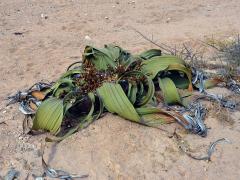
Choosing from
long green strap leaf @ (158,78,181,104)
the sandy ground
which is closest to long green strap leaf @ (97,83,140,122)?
the sandy ground

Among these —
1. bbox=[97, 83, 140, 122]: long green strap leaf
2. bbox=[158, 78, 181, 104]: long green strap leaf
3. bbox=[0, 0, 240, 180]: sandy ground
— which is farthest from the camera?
bbox=[158, 78, 181, 104]: long green strap leaf

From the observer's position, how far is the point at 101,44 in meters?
4.10

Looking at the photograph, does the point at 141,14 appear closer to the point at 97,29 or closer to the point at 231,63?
the point at 97,29

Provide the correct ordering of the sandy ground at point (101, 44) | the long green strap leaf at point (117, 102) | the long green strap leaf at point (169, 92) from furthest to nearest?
the long green strap leaf at point (169, 92) < the long green strap leaf at point (117, 102) < the sandy ground at point (101, 44)

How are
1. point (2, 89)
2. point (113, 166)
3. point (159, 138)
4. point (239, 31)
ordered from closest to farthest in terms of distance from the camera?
point (113, 166) → point (159, 138) → point (2, 89) → point (239, 31)

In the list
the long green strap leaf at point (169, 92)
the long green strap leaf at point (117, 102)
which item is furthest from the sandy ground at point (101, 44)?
the long green strap leaf at point (169, 92)

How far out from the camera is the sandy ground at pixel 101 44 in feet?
7.72

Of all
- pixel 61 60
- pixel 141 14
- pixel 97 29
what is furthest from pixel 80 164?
pixel 141 14

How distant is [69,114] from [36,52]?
1.45 m

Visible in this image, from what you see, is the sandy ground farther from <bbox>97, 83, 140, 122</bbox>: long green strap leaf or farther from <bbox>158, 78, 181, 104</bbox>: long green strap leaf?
<bbox>158, 78, 181, 104</bbox>: long green strap leaf

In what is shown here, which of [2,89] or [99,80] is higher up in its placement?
[99,80]

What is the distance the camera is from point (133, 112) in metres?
2.50

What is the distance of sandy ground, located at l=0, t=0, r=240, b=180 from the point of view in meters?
2.35

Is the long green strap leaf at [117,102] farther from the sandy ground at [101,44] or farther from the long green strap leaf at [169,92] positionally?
the long green strap leaf at [169,92]
